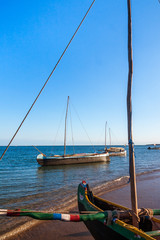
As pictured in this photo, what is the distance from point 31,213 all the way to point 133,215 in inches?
89.8

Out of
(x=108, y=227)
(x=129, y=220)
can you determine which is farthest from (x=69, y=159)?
(x=108, y=227)

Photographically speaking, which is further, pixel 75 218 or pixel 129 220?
pixel 129 220

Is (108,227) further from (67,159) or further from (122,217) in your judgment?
(67,159)

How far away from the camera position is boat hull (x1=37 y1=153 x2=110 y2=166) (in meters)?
26.7

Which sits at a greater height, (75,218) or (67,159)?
(75,218)

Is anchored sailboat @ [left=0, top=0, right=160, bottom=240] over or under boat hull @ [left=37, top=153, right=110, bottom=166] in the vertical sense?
over

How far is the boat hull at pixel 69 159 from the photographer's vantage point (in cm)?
2667

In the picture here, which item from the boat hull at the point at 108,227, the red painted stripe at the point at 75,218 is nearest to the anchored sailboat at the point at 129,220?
the boat hull at the point at 108,227

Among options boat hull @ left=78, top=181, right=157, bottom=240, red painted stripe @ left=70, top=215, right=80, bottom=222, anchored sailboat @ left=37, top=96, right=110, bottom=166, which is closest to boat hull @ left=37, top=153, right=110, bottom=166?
anchored sailboat @ left=37, top=96, right=110, bottom=166

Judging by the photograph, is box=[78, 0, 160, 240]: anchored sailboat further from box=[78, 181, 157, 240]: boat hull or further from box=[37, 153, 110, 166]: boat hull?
box=[37, 153, 110, 166]: boat hull

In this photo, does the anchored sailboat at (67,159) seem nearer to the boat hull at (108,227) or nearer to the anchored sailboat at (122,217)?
the boat hull at (108,227)

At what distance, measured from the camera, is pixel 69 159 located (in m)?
28.3

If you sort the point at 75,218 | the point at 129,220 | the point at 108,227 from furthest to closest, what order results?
the point at 129,220
the point at 108,227
the point at 75,218

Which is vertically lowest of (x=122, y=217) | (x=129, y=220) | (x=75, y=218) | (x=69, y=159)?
(x=69, y=159)
